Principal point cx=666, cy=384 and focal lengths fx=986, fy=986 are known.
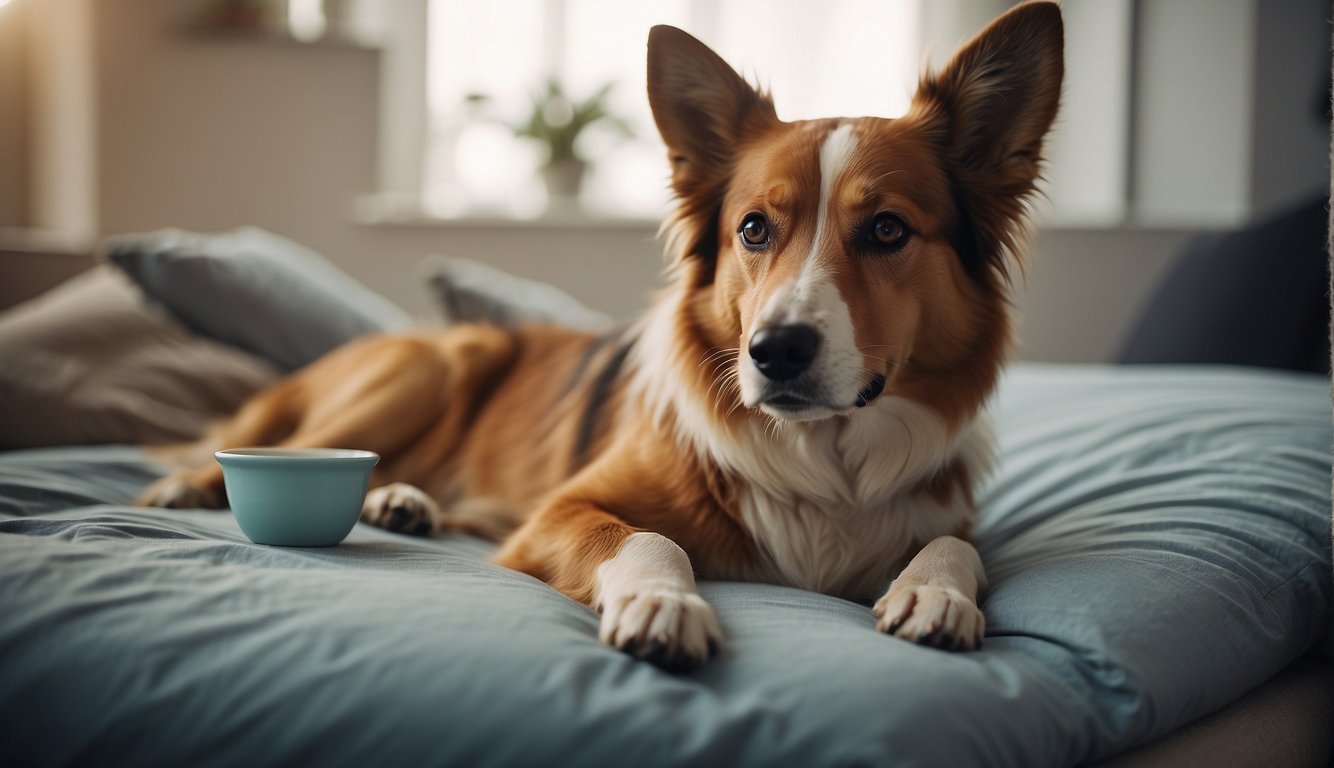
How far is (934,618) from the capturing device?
115 centimetres

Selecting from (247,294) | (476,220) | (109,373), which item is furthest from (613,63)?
(109,373)

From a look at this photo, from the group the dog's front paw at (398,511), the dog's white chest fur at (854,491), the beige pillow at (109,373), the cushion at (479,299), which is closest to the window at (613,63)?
the cushion at (479,299)

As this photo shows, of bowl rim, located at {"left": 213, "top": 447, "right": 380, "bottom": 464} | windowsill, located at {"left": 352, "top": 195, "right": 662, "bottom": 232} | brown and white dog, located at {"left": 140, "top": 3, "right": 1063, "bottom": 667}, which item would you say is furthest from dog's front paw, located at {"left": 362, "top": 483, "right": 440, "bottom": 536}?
windowsill, located at {"left": 352, "top": 195, "right": 662, "bottom": 232}

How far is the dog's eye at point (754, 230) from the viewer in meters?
1.59

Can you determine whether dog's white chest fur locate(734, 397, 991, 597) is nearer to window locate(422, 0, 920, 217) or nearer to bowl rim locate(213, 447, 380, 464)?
bowl rim locate(213, 447, 380, 464)

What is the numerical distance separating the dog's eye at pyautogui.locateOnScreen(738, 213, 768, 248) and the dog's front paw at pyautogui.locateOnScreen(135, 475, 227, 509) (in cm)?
112

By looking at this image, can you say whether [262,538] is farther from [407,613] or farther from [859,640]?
[859,640]

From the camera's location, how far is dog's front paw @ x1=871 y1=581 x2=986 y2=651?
1.14 m

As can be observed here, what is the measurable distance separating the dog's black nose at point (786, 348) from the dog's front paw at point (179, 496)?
3.74 ft

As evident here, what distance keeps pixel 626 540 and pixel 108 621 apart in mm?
649

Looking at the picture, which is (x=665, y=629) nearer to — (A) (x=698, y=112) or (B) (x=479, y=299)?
(A) (x=698, y=112)

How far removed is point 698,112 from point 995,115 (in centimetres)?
51

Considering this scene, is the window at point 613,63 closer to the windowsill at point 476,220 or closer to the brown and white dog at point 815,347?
the windowsill at point 476,220

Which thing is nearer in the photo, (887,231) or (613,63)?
(887,231)
